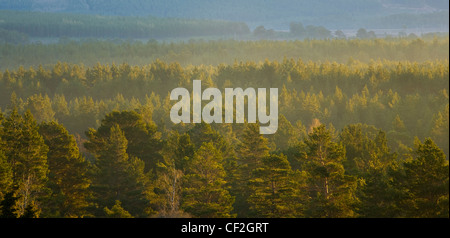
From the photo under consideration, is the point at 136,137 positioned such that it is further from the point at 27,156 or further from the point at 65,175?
→ the point at 27,156

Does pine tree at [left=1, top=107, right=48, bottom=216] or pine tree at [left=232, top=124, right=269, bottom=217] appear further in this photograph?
pine tree at [left=232, top=124, right=269, bottom=217]

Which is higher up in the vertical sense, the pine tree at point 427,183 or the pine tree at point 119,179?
the pine tree at point 427,183

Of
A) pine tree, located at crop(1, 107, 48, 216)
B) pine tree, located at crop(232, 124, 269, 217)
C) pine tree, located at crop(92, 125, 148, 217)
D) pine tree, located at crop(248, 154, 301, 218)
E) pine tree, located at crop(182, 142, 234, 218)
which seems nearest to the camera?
pine tree, located at crop(182, 142, 234, 218)

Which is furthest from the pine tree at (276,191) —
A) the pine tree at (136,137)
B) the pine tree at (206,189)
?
the pine tree at (136,137)

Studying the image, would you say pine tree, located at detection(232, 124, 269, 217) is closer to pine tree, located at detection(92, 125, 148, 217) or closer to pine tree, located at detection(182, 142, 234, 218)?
pine tree, located at detection(182, 142, 234, 218)

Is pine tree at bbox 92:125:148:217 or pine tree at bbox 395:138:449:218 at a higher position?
pine tree at bbox 395:138:449:218

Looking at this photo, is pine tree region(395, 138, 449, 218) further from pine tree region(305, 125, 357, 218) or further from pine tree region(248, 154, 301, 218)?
pine tree region(248, 154, 301, 218)

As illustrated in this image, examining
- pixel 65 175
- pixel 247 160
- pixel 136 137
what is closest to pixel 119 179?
pixel 65 175

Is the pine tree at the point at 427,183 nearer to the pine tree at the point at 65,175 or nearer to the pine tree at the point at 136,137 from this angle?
the pine tree at the point at 65,175

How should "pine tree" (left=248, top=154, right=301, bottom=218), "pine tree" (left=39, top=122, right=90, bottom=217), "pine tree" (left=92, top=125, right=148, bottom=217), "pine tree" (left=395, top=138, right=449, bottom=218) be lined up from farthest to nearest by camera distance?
"pine tree" (left=92, top=125, right=148, bottom=217) → "pine tree" (left=39, top=122, right=90, bottom=217) → "pine tree" (left=248, top=154, right=301, bottom=218) → "pine tree" (left=395, top=138, right=449, bottom=218)

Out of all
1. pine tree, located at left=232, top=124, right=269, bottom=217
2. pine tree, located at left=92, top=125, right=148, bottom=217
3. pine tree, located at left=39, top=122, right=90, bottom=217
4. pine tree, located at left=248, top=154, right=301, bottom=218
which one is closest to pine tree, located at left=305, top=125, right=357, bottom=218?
pine tree, located at left=248, top=154, right=301, bottom=218
